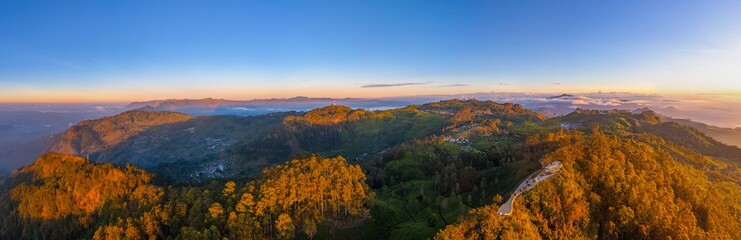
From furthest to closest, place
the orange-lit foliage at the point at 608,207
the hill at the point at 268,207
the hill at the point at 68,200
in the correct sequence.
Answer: the hill at the point at 68,200, the hill at the point at 268,207, the orange-lit foliage at the point at 608,207

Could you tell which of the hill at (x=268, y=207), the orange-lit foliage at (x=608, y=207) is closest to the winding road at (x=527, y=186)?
the orange-lit foliage at (x=608, y=207)

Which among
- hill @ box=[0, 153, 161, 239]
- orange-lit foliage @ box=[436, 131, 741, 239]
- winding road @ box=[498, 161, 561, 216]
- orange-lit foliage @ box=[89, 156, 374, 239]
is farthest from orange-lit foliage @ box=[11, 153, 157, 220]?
orange-lit foliage @ box=[436, 131, 741, 239]

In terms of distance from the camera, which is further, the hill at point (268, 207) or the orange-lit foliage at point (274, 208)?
the hill at point (268, 207)

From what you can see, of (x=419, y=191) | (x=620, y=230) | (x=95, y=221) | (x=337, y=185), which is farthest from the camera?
(x=95, y=221)

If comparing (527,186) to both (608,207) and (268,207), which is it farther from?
(268,207)

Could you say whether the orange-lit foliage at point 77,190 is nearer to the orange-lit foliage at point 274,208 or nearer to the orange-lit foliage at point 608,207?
the orange-lit foliage at point 274,208

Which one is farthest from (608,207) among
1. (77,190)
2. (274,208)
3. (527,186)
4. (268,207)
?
(77,190)

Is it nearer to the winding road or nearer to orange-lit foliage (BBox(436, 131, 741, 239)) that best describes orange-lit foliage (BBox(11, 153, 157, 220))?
the winding road

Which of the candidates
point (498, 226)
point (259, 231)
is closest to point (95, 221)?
point (259, 231)

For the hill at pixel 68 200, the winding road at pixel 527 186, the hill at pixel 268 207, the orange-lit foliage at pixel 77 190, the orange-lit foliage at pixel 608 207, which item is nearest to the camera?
the orange-lit foliage at pixel 608 207

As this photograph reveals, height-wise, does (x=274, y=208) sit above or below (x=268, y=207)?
below

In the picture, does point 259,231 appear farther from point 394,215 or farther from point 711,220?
point 711,220
